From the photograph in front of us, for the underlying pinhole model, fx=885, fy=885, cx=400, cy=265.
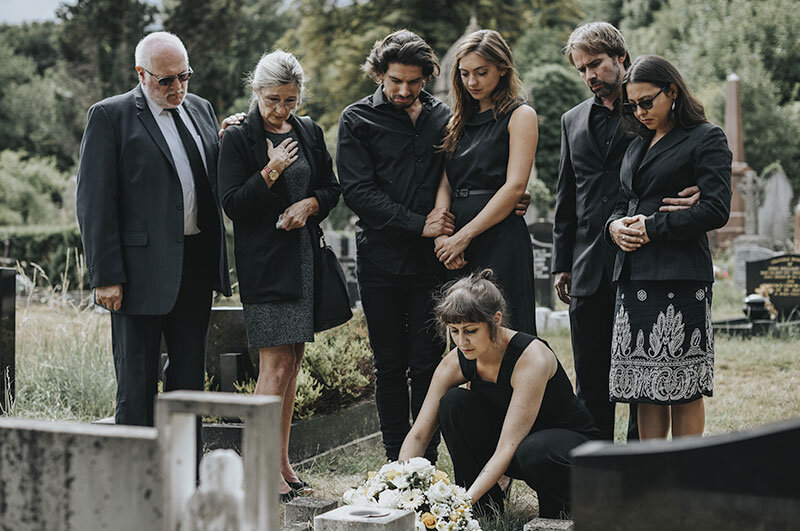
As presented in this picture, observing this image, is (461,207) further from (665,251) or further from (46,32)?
(46,32)

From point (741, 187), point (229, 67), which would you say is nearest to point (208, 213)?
point (741, 187)

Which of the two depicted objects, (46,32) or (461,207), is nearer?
(461,207)

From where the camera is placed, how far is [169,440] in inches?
70.6

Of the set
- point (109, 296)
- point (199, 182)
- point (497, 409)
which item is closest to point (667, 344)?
point (497, 409)

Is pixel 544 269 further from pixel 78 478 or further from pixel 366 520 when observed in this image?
pixel 78 478

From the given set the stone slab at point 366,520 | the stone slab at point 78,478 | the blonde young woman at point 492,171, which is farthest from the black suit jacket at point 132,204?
the stone slab at point 78,478

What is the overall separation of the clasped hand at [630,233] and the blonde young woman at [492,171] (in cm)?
50

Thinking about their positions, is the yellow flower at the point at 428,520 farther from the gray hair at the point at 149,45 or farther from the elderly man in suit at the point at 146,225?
the gray hair at the point at 149,45

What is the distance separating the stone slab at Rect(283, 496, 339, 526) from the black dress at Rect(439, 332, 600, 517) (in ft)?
1.91

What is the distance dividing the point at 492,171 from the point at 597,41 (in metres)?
0.72

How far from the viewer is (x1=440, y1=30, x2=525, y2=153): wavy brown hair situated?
3.85 meters

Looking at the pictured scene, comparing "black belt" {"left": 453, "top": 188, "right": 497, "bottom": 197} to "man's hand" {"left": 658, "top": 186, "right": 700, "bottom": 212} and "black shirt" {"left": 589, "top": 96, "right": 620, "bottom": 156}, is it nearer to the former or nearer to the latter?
"black shirt" {"left": 589, "top": 96, "right": 620, "bottom": 156}

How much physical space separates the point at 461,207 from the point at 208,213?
1.15 metres

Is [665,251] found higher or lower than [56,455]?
higher
